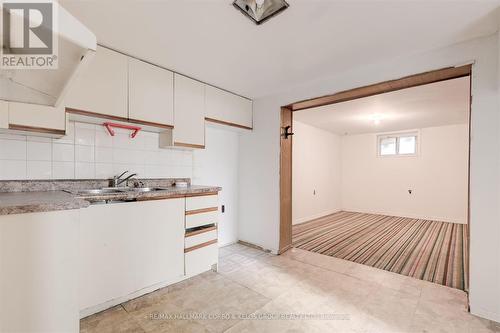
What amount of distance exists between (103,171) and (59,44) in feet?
5.63

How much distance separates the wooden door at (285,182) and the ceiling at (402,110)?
41.4 inches

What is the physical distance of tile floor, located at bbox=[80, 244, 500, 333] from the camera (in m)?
1.63

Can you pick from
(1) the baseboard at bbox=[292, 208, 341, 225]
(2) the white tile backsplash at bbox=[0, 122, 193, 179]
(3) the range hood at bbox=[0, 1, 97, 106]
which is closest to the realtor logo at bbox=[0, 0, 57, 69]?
(3) the range hood at bbox=[0, 1, 97, 106]

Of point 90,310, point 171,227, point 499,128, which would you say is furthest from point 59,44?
point 499,128

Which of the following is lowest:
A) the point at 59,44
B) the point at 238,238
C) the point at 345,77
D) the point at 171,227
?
the point at 238,238

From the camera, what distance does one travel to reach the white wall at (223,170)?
3.13m

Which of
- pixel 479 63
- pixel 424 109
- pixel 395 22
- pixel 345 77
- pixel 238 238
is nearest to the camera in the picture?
pixel 395 22

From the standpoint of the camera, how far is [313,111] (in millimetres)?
4066

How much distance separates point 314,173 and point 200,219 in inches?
149

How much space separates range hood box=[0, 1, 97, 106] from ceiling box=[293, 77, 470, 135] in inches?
136

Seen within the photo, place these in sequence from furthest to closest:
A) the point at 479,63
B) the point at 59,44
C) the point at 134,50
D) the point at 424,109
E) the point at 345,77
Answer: the point at 424,109
the point at 345,77
the point at 134,50
the point at 479,63
the point at 59,44

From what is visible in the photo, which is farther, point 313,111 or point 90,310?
point 313,111

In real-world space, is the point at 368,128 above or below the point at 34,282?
above

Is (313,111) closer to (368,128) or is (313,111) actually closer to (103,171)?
(368,128)
